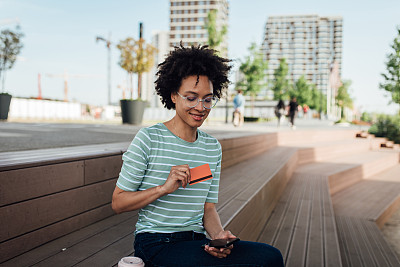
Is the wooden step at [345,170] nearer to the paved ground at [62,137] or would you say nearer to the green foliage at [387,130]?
the paved ground at [62,137]

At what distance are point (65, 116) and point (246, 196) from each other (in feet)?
67.4

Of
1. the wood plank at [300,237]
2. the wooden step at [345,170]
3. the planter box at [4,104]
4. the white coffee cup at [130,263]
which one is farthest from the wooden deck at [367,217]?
the planter box at [4,104]

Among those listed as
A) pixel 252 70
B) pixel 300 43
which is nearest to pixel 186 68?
pixel 252 70

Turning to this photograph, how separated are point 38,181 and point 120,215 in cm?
88

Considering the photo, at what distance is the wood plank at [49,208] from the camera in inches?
69.9

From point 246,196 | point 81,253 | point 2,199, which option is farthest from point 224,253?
point 246,196

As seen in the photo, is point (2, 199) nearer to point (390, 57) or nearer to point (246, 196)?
point (246, 196)

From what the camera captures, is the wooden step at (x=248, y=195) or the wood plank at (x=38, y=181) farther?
the wooden step at (x=248, y=195)

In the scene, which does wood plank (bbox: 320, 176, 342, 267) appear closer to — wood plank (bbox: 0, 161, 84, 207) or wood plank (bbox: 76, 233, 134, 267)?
wood plank (bbox: 76, 233, 134, 267)

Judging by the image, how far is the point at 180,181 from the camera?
140 centimetres

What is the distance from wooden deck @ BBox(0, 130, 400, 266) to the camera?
6.02 ft

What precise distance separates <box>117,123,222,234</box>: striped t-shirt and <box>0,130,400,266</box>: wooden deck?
0.44 metres

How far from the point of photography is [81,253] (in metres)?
1.88

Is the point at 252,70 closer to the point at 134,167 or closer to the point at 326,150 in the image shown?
the point at 326,150
